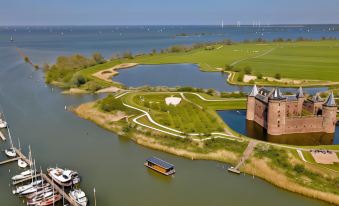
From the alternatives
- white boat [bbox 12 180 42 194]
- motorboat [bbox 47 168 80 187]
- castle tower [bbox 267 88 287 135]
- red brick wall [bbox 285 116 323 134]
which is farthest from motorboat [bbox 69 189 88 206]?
red brick wall [bbox 285 116 323 134]

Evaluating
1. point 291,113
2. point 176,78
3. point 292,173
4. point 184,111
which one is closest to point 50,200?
point 292,173

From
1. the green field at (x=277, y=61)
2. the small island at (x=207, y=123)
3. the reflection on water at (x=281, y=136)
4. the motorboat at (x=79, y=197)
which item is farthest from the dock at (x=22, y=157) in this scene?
the green field at (x=277, y=61)

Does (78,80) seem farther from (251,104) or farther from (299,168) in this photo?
(299,168)

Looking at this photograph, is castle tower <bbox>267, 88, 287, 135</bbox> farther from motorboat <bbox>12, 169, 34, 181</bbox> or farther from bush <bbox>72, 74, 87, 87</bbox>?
bush <bbox>72, 74, 87, 87</bbox>

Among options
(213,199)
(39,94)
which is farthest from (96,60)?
(213,199)

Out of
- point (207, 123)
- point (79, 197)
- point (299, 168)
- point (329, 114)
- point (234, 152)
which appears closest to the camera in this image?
point (79, 197)

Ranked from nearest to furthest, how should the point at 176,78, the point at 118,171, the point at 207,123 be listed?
the point at 118,171, the point at 207,123, the point at 176,78

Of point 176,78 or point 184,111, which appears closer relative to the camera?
point 184,111
